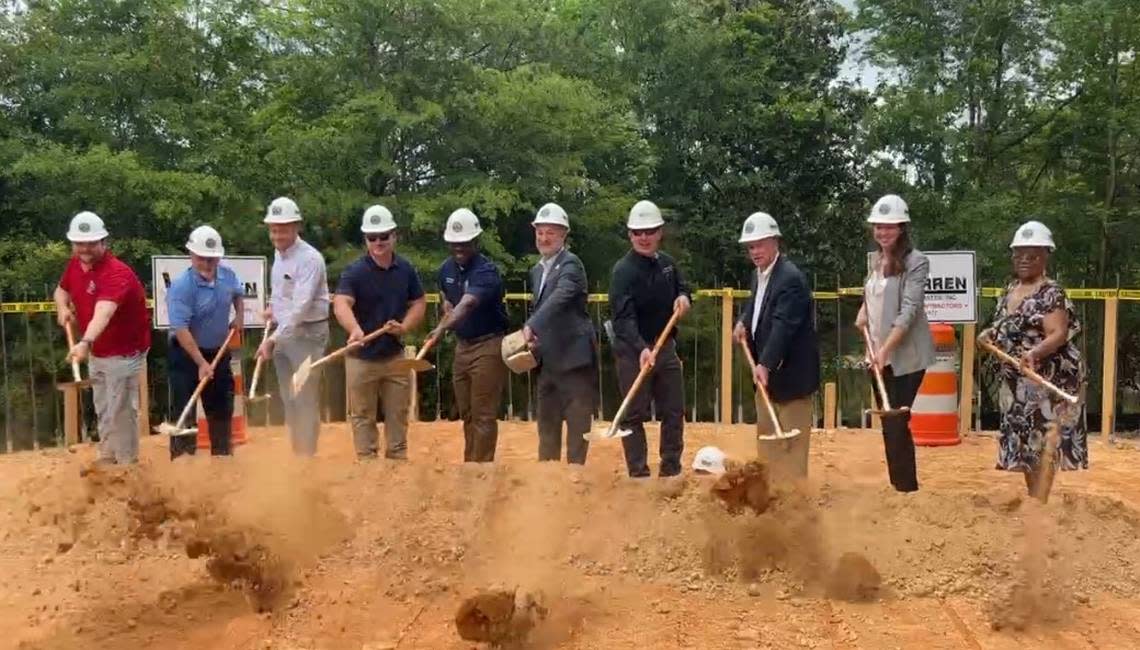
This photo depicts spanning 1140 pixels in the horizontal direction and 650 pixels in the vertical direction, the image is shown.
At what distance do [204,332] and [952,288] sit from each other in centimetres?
659

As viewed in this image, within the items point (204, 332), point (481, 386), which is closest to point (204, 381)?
point (204, 332)

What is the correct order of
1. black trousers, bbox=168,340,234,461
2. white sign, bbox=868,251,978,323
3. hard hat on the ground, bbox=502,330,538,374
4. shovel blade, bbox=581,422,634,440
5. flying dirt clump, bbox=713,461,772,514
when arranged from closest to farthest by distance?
flying dirt clump, bbox=713,461,772,514 → shovel blade, bbox=581,422,634,440 → hard hat on the ground, bbox=502,330,538,374 → black trousers, bbox=168,340,234,461 → white sign, bbox=868,251,978,323

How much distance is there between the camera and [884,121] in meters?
15.7

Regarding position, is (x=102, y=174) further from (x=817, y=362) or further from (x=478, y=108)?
(x=817, y=362)

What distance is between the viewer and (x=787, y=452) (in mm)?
5672

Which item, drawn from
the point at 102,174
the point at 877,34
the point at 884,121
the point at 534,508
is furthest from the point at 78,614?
the point at 877,34

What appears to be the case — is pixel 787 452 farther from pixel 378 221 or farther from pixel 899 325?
pixel 378 221

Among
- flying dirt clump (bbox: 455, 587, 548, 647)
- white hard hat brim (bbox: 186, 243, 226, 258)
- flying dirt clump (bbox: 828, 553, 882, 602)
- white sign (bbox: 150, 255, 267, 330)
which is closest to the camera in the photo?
flying dirt clump (bbox: 455, 587, 548, 647)

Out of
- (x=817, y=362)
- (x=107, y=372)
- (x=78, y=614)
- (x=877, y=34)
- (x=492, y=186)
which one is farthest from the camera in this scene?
(x=877, y=34)

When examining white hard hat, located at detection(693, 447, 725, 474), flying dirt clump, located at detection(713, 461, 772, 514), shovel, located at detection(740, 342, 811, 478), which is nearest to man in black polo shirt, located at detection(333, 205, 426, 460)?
white hard hat, located at detection(693, 447, 725, 474)

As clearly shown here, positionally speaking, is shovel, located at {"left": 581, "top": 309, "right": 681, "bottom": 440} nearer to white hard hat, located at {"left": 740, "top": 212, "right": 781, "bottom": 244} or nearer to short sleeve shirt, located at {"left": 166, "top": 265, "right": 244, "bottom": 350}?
white hard hat, located at {"left": 740, "top": 212, "right": 781, "bottom": 244}

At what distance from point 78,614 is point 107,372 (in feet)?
8.96

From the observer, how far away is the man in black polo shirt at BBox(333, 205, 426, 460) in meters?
6.80

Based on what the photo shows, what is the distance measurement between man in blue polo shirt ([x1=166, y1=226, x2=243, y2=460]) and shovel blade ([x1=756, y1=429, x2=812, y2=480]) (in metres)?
3.79
